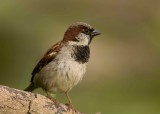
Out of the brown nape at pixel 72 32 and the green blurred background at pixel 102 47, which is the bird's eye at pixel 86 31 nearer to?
the brown nape at pixel 72 32

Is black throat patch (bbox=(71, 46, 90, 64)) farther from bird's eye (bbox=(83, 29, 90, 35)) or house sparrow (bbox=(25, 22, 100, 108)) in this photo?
bird's eye (bbox=(83, 29, 90, 35))

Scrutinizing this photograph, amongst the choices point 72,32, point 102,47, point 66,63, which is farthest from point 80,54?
point 102,47

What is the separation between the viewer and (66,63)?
647 centimetres

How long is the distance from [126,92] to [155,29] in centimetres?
410

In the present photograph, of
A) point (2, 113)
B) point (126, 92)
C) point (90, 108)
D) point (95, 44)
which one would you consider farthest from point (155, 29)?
point (2, 113)

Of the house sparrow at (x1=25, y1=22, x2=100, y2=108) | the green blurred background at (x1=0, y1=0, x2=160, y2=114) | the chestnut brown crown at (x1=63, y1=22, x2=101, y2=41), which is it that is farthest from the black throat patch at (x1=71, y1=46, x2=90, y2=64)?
the green blurred background at (x1=0, y1=0, x2=160, y2=114)

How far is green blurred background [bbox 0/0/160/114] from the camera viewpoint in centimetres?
1069

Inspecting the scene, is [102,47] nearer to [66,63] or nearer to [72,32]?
A: [72,32]

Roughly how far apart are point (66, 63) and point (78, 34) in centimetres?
34

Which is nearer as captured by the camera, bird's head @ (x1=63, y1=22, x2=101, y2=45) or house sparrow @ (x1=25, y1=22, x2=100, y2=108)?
house sparrow @ (x1=25, y1=22, x2=100, y2=108)

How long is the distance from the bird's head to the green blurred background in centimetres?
249

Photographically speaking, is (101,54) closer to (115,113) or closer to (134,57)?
(134,57)

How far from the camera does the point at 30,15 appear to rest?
15602mm

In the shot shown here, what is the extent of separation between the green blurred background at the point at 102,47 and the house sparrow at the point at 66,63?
2470 mm
